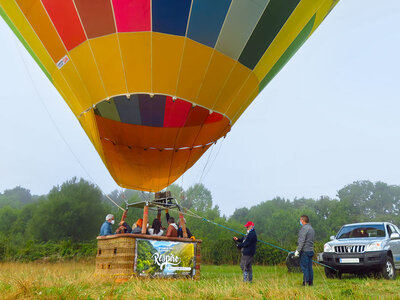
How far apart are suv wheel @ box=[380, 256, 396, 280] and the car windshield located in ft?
3.62

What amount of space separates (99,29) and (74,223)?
3114 cm

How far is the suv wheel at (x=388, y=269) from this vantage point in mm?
8812

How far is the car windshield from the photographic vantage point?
10.3m

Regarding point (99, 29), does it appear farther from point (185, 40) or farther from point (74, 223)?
point (74, 223)

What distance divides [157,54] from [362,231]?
25.8 ft

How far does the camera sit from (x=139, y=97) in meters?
7.86

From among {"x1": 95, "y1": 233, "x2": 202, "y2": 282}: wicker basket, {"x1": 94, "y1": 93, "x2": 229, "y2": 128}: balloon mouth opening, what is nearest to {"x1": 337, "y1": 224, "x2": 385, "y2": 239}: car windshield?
{"x1": 94, "y1": 93, "x2": 229, "y2": 128}: balloon mouth opening

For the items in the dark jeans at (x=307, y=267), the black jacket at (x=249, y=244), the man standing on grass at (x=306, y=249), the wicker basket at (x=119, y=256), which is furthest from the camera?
the black jacket at (x=249, y=244)

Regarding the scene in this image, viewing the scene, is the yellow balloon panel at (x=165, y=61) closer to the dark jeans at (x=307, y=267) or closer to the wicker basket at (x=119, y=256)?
the wicker basket at (x=119, y=256)

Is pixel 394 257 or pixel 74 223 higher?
pixel 74 223

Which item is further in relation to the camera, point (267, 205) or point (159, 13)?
point (267, 205)

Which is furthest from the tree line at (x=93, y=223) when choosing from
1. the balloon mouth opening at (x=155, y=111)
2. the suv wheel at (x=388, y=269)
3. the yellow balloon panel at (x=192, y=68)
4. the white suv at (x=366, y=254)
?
the suv wheel at (x=388, y=269)

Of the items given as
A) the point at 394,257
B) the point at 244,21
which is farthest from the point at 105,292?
the point at 394,257

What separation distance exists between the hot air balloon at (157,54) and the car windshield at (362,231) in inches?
200
